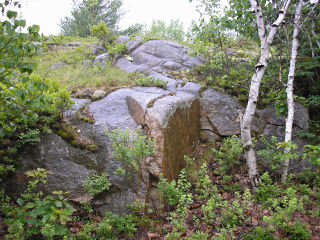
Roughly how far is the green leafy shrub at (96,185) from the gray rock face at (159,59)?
208 inches

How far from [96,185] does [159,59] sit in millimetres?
6656

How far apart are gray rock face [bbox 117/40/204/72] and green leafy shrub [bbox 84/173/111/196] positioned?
528 cm

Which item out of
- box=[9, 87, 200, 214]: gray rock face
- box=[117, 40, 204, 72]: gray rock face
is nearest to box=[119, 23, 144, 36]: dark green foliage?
box=[117, 40, 204, 72]: gray rock face

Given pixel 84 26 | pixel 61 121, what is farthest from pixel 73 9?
pixel 61 121

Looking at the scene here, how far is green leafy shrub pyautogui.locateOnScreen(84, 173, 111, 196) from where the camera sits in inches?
151

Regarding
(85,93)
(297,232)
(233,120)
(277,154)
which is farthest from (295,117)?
(85,93)

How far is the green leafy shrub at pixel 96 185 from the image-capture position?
151 inches

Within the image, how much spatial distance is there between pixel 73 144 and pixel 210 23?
5.91 metres

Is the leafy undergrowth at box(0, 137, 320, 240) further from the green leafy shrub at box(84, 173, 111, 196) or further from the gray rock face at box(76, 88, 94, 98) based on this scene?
the gray rock face at box(76, 88, 94, 98)

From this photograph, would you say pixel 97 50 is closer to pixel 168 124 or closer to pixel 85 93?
pixel 85 93

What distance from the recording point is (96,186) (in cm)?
399

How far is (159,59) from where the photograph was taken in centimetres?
933

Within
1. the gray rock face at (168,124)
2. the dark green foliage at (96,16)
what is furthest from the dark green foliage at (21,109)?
the dark green foliage at (96,16)

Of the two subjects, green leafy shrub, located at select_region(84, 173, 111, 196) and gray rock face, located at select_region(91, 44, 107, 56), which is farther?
gray rock face, located at select_region(91, 44, 107, 56)
